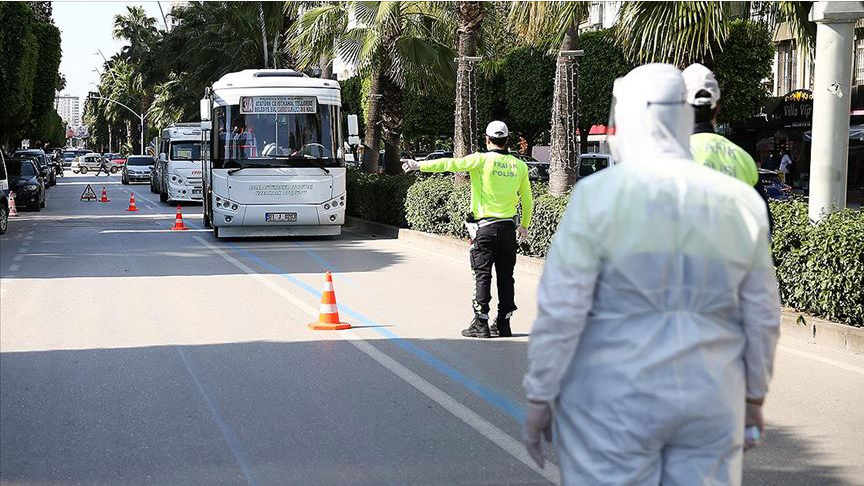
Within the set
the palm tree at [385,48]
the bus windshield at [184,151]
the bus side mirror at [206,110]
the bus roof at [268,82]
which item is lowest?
the bus windshield at [184,151]

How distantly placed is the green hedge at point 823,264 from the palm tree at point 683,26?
315cm

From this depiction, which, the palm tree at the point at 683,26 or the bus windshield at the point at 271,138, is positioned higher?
the palm tree at the point at 683,26

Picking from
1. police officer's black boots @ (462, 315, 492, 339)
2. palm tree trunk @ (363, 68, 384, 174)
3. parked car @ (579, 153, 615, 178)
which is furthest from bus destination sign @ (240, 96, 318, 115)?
parked car @ (579, 153, 615, 178)

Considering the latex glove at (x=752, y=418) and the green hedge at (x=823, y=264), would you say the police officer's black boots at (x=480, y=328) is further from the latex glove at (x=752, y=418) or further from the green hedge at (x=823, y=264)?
the latex glove at (x=752, y=418)

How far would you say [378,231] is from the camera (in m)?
24.1

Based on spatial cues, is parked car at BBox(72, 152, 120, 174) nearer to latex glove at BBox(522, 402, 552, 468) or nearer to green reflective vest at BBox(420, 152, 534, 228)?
green reflective vest at BBox(420, 152, 534, 228)

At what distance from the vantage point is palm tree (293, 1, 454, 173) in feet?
85.3

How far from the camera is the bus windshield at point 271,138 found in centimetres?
2138

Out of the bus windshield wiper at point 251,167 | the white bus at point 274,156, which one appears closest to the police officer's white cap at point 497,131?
the white bus at point 274,156

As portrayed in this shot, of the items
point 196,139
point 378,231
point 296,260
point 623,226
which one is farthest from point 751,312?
point 196,139

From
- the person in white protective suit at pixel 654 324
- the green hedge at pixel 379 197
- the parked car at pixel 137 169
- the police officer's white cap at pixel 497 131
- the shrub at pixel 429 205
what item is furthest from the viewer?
the parked car at pixel 137 169

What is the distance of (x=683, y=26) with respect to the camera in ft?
44.4

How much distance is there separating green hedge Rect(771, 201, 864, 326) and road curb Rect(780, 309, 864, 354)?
143 mm

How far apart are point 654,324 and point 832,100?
944 cm
